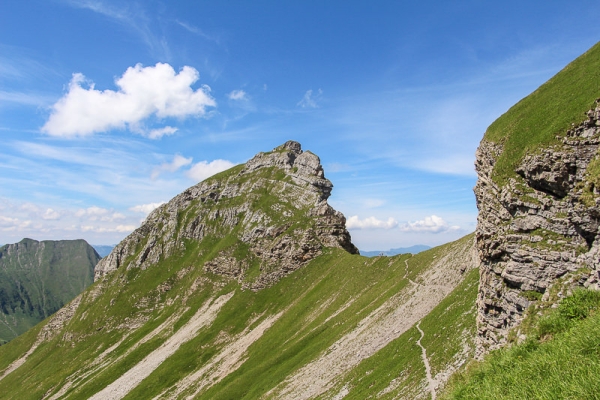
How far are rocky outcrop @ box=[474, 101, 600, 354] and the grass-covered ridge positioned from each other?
5.15 feet

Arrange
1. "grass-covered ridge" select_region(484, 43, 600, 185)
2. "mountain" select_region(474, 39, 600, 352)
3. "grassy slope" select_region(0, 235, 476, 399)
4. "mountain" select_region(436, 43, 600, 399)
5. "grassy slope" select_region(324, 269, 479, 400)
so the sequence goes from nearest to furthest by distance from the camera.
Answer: "mountain" select_region(436, 43, 600, 399), "mountain" select_region(474, 39, 600, 352), "grass-covered ridge" select_region(484, 43, 600, 185), "grassy slope" select_region(324, 269, 479, 400), "grassy slope" select_region(0, 235, 476, 399)

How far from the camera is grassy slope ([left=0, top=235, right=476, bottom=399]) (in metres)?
76.7

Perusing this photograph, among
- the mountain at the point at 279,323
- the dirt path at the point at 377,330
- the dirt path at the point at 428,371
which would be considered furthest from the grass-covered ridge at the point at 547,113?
the dirt path at the point at 377,330

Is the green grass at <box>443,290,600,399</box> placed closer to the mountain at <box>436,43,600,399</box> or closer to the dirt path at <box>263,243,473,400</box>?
the mountain at <box>436,43,600,399</box>

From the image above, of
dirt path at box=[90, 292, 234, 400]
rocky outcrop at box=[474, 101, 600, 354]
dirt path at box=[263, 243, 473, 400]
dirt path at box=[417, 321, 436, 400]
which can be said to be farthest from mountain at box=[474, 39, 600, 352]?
dirt path at box=[90, 292, 234, 400]

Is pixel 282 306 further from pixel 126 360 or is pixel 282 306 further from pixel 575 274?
pixel 575 274

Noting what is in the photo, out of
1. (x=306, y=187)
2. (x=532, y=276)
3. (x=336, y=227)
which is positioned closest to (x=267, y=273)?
(x=336, y=227)

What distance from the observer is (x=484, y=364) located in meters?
18.2

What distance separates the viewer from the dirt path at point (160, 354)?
11925 centimetres

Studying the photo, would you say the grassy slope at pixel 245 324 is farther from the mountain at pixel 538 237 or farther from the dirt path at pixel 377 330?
the mountain at pixel 538 237

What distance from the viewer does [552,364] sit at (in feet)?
44.2

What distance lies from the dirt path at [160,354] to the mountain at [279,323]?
656mm

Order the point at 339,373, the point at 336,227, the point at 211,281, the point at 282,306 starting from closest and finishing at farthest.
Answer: the point at 339,373 < the point at 282,306 < the point at 336,227 < the point at 211,281

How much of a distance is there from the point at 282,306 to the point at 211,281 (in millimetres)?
58606
